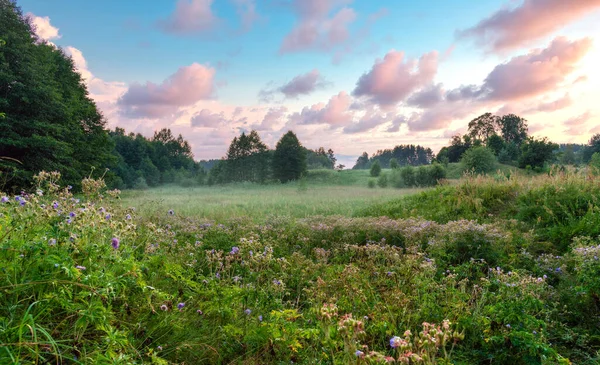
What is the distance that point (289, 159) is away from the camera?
45750 mm

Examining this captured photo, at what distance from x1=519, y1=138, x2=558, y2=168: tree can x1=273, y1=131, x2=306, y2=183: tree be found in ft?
86.8

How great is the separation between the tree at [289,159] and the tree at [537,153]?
26.5 metres

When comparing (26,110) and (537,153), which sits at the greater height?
(26,110)

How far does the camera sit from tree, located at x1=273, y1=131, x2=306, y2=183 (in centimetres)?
4553

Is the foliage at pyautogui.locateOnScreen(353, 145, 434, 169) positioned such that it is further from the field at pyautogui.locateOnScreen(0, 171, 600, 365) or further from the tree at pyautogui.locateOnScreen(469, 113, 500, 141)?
the field at pyautogui.locateOnScreen(0, 171, 600, 365)

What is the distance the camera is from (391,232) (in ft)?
23.3

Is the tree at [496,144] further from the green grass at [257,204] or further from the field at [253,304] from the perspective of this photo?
the field at [253,304]

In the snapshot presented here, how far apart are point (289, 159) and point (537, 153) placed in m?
29.0

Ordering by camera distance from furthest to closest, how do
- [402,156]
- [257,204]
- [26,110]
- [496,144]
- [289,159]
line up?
[402,156] → [496,144] → [289,159] → [26,110] → [257,204]

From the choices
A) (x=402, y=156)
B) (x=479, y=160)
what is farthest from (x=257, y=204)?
(x=402, y=156)

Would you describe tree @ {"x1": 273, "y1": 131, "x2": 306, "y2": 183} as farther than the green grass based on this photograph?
Yes

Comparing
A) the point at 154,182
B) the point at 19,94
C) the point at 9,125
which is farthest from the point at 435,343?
the point at 154,182

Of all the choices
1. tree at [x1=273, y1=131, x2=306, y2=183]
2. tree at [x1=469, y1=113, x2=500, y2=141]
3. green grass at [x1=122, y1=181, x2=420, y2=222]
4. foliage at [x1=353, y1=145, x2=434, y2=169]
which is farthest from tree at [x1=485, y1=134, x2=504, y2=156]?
foliage at [x1=353, y1=145, x2=434, y2=169]

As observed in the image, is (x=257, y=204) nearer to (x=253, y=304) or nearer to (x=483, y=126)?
(x=253, y=304)
